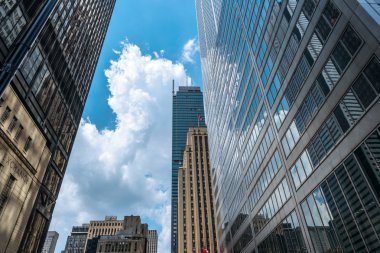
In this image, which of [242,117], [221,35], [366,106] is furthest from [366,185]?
[221,35]

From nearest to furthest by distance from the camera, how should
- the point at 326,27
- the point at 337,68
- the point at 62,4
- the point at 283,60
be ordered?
the point at 337,68, the point at 326,27, the point at 283,60, the point at 62,4

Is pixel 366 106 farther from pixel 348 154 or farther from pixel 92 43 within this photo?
pixel 92 43

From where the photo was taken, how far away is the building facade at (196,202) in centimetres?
12888

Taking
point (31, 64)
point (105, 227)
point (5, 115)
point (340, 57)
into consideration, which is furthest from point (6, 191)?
point (105, 227)

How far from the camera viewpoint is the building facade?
129 m

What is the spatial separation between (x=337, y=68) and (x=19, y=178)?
30493 millimetres

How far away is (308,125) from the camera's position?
22.9 metres

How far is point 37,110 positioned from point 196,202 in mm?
112064

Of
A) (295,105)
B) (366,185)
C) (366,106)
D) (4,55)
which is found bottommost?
(366,185)

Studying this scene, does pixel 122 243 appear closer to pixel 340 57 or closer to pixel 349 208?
pixel 349 208

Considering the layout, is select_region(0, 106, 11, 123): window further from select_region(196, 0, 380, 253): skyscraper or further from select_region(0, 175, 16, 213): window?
select_region(196, 0, 380, 253): skyscraper

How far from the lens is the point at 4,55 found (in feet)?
87.7

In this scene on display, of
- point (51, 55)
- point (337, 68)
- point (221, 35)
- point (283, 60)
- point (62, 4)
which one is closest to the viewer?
point (337, 68)

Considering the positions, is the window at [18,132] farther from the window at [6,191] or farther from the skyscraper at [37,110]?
the window at [6,191]
